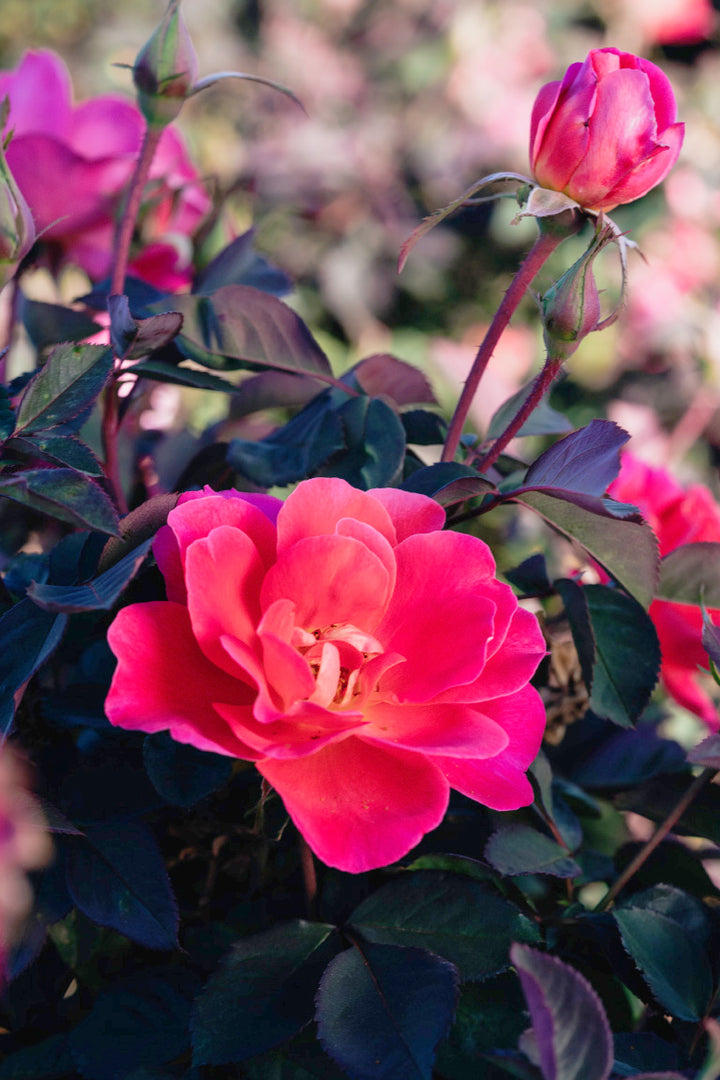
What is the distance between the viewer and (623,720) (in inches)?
14.3

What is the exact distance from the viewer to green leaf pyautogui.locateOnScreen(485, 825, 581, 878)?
1.08 ft

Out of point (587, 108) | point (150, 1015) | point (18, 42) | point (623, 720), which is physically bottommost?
point (18, 42)

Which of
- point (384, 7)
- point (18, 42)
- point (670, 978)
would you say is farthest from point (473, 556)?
point (18, 42)

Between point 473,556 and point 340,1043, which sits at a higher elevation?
point 473,556

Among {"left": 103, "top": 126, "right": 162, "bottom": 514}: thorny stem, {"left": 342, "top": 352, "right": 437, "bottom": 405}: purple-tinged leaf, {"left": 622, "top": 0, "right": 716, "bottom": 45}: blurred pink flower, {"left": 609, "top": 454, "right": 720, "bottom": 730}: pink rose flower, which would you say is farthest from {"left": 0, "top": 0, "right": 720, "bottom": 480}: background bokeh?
{"left": 103, "top": 126, "right": 162, "bottom": 514}: thorny stem

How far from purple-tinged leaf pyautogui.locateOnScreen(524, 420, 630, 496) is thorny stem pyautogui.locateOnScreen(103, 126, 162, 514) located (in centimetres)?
19

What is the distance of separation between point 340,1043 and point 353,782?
0.25ft

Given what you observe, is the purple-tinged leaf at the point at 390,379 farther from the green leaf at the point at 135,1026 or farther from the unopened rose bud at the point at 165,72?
the green leaf at the point at 135,1026

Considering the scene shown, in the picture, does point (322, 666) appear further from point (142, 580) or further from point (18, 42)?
point (18, 42)

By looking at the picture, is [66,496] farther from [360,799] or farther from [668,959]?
[668,959]

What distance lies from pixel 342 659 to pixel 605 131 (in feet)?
0.70

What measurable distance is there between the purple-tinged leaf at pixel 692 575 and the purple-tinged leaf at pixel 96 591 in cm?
24

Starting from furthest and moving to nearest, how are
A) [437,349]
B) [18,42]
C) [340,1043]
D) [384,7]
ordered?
[18,42] → [384,7] → [437,349] → [340,1043]

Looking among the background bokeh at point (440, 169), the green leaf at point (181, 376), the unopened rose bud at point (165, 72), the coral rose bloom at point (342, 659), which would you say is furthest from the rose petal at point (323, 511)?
the background bokeh at point (440, 169)
